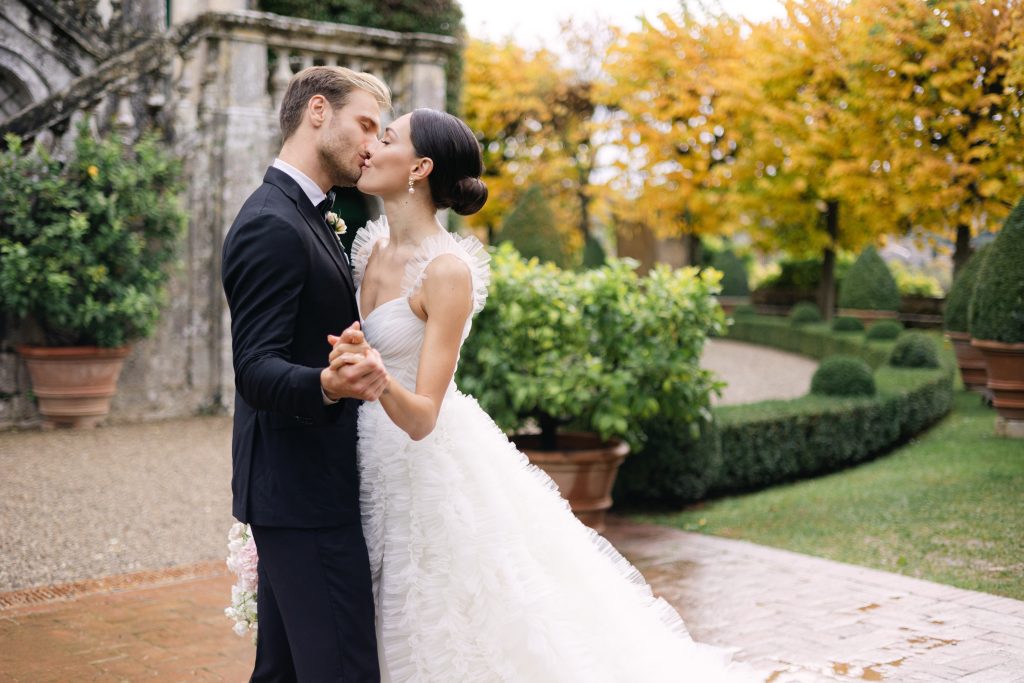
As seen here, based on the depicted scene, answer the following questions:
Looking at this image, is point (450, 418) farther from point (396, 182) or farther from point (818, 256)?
point (818, 256)

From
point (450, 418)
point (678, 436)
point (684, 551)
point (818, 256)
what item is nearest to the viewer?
point (450, 418)

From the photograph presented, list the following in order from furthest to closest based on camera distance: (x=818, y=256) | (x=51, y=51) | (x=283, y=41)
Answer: (x=818, y=256)
(x=51, y=51)
(x=283, y=41)

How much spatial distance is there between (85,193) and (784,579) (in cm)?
664

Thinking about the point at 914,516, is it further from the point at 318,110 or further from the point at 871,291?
the point at 871,291

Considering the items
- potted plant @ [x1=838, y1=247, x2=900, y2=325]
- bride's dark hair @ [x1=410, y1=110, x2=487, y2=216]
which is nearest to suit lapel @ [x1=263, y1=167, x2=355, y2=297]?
bride's dark hair @ [x1=410, y1=110, x2=487, y2=216]

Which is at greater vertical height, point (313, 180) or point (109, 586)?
point (313, 180)

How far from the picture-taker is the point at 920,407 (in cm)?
1045

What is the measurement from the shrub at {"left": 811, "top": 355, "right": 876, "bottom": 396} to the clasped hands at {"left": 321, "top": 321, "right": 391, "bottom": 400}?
8254mm

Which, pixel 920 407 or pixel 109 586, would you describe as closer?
pixel 109 586

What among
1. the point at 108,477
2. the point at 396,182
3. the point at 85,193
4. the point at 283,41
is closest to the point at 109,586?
the point at 108,477

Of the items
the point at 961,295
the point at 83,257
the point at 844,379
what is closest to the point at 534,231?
the point at 961,295

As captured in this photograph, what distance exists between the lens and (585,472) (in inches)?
257

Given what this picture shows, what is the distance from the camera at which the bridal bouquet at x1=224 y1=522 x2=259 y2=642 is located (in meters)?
2.99

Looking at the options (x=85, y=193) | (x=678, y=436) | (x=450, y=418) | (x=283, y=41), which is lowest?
(x=678, y=436)
